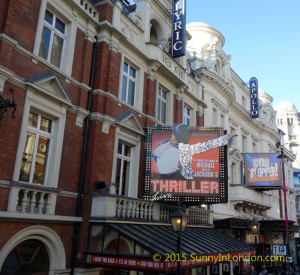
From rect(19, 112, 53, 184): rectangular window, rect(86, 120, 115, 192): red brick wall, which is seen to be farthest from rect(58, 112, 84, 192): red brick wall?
rect(19, 112, 53, 184): rectangular window

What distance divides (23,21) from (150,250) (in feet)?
24.6

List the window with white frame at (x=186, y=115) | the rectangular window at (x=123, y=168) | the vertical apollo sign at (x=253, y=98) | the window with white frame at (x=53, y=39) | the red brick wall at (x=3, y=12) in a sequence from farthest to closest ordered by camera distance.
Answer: the vertical apollo sign at (x=253, y=98)
the window with white frame at (x=186, y=115)
the rectangular window at (x=123, y=168)
the window with white frame at (x=53, y=39)
the red brick wall at (x=3, y=12)

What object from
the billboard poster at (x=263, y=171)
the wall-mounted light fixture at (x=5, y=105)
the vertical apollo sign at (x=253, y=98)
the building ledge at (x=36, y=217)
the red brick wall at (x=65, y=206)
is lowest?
the building ledge at (x=36, y=217)

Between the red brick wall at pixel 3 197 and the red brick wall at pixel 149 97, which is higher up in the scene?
the red brick wall at pixel 149 97

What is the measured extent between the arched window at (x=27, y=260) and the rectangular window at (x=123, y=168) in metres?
3.90

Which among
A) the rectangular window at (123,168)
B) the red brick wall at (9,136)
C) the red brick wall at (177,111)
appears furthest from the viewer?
the red brick wall at (177,111)

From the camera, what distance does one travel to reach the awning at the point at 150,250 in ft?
28.8

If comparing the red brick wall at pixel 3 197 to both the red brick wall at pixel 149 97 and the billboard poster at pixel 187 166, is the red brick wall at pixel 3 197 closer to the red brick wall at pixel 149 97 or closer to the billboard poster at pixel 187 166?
the billboard poster at pixel 187 166

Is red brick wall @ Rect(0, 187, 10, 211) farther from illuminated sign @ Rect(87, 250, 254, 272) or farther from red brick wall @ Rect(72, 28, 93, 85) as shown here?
red brick wall @ Rect(72, 28, 93, 85)

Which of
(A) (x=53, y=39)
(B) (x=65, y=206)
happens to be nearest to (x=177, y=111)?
(A) (x=53, y=39)

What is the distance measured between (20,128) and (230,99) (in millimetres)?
19956

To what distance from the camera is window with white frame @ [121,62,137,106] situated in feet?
44.2

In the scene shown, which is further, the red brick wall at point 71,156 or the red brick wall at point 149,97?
the red brick wall at point 149,97

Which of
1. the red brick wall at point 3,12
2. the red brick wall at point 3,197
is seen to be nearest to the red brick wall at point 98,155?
the red brick wall at point 3,197
